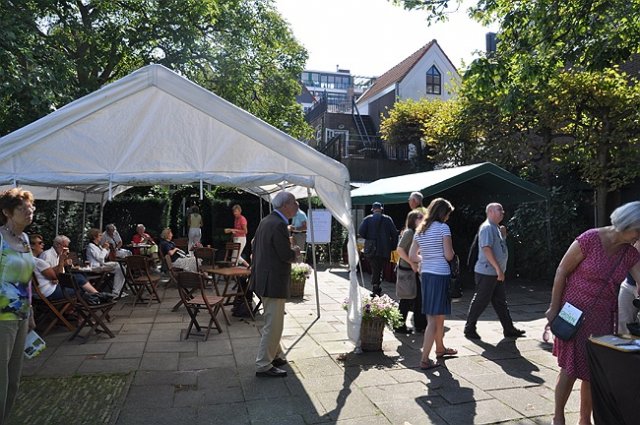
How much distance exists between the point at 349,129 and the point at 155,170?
23259 mm

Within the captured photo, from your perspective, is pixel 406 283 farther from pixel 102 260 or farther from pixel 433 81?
pixel 433 81

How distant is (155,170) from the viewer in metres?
5.55

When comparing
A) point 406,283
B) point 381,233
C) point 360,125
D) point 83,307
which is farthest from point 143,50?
point 360,125

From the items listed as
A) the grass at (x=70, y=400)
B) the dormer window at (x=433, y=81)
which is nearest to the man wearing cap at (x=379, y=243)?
the grass at (x=70, y=400)

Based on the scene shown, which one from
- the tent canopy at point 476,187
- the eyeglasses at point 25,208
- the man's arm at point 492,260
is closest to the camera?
the eyeglasses at point 25,208

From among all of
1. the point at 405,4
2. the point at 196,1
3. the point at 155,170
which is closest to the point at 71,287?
the point at 155,170

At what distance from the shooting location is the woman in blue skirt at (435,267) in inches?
183

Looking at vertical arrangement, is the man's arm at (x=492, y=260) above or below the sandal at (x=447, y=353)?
above

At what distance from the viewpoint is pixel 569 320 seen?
3.14 meters

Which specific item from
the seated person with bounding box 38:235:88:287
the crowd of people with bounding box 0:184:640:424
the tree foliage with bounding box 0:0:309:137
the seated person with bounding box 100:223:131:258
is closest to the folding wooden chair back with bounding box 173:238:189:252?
the seated person with bounding box 100:223:131:258

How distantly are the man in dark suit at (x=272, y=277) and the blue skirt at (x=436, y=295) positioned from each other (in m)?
1.36

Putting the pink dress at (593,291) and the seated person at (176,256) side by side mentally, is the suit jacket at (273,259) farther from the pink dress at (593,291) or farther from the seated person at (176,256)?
the seated person at (176,256)

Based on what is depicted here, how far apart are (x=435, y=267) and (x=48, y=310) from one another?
4.94 metres

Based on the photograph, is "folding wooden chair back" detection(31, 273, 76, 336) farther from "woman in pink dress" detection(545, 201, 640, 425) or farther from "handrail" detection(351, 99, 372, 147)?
"handrail" detection(351, 99, 372, 147)
